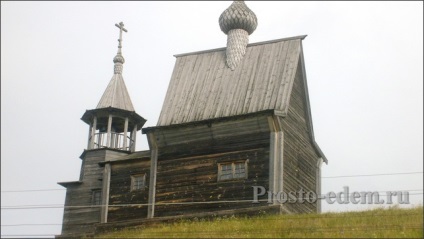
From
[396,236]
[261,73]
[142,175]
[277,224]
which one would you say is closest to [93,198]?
[142,175]

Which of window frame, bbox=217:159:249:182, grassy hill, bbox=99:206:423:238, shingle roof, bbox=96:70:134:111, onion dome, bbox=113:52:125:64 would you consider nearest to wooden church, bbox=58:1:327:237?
window frame, bbox=217:159:249:182

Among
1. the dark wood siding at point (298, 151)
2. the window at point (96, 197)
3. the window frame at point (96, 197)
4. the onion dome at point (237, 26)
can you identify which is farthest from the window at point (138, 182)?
the dark wood siding at point (298, 151)

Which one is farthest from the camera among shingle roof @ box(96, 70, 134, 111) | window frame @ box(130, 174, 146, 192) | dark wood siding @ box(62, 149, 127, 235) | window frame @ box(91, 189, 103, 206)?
shingle roof @ box(96, 70, 134, 111)

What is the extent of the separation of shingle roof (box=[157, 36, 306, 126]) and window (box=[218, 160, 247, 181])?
84.2 inches

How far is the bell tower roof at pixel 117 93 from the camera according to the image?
4131 centimetres

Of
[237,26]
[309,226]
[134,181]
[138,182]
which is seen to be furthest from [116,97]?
[309,226]

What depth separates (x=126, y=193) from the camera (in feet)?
119

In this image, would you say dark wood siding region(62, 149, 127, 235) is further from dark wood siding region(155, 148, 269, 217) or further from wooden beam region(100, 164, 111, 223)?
dark wood siding region(155, 148, 269, 217)

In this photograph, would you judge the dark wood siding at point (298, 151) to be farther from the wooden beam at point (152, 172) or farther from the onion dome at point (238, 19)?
the wooden beam at point (152, 172)

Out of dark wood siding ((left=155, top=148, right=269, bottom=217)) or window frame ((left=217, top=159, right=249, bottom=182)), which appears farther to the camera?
window frame ((left=217, top=159, right=249, bottom=182))

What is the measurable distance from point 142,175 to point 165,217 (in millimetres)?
3052

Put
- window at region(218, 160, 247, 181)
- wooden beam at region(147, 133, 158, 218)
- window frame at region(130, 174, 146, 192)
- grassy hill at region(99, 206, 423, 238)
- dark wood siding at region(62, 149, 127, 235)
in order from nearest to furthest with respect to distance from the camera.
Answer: grassy hill at region(99, 206, 423, 238), window at region(218, 160, 247, 181), wooden beam at region(147, 133, 158, 218), window frame at region(130, 174, 146, 192), dark wood siding at region(62, 149, 127, 235)

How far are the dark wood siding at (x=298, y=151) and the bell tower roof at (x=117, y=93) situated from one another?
9.45m

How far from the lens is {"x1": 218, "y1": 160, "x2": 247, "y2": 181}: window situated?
33156 mm
